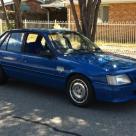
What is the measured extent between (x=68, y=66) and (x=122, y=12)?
19375mm

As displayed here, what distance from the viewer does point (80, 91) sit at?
7805 millimetres

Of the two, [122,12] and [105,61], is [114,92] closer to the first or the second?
[105,61]

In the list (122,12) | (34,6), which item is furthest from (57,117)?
(34,6)

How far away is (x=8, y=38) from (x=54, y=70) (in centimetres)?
210

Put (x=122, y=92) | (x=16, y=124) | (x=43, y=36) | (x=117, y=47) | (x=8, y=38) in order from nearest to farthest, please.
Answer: (x=16, y=124), (x=122, y=92), (x=43, y=36), (x=8, y=38), (x=117, y=47)

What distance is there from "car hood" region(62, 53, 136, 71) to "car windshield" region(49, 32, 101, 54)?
0.99ft

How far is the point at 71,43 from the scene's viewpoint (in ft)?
29.2

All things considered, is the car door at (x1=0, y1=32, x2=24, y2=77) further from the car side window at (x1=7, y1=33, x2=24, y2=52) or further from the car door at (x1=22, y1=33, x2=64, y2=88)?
the car door at (x1=22, y1=33, x2=64, y2=88)

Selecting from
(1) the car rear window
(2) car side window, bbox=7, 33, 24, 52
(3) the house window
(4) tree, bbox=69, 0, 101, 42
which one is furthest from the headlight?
(3) the house window

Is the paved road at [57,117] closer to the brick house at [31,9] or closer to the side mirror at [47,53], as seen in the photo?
the side mirror at [47,53]

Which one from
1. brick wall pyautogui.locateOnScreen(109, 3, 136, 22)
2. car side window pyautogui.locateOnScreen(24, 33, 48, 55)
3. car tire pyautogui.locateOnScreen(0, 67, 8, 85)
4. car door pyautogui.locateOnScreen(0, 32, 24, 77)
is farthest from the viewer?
brick wall pyautogui.locateOnScreen(109, 3, 136, 22)

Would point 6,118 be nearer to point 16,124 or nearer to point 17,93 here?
point 16,124

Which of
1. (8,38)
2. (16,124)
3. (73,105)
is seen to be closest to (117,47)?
(8,38)

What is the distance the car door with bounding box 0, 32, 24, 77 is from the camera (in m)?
9.30
